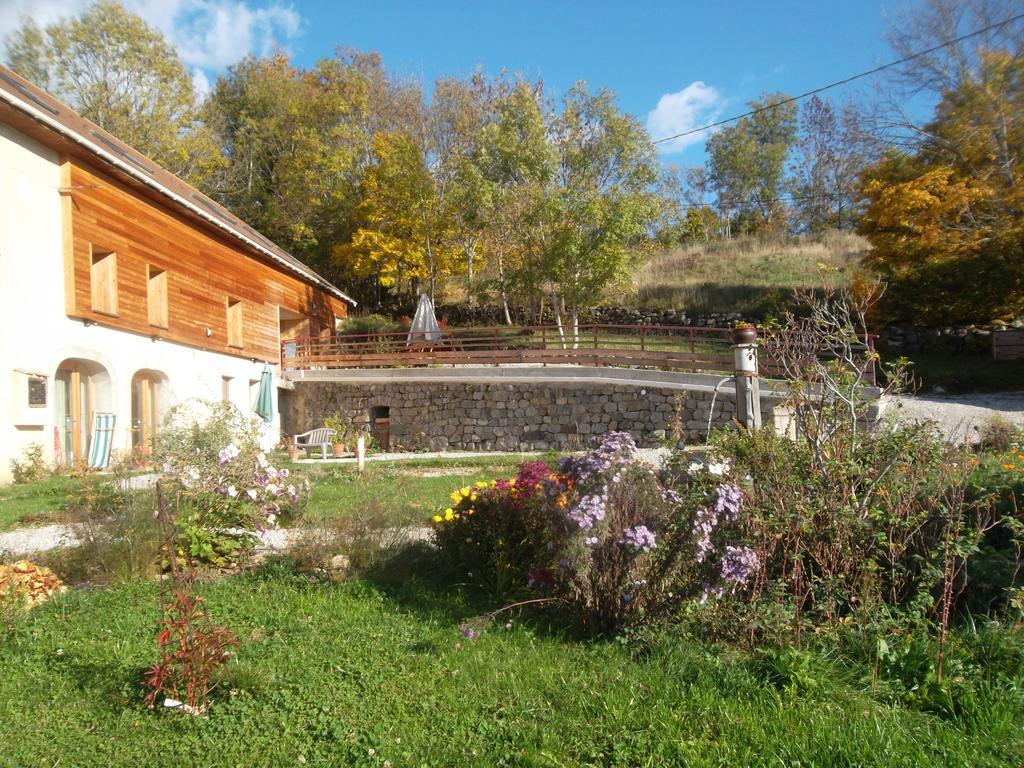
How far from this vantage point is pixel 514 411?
61.7 ft

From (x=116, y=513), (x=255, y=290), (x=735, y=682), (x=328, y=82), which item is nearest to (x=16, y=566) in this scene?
(x=116, y=513)

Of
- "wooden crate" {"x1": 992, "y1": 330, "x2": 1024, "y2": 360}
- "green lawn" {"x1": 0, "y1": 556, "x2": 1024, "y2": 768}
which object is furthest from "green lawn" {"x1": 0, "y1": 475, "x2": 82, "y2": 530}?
"wooden crate" {"x1": 992, "y1": 330, "x2": 1024, "y2": 360}

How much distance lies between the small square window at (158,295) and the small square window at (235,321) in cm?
353

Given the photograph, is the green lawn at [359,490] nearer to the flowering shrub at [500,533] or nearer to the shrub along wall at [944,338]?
the flowering shrub at [500,533]

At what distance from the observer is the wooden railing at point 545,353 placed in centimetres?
1705

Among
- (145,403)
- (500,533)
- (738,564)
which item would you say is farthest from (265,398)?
(738,564)

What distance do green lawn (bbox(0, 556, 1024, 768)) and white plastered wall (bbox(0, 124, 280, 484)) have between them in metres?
9.54

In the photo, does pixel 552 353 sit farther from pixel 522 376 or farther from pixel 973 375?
pixel 973 375

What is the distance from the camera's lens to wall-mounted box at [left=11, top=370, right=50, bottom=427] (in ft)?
38.5

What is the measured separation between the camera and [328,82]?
110 feet

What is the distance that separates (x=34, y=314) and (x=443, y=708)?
41.4 ft

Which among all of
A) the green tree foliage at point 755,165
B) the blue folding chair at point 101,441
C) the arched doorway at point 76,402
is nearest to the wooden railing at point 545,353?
the arched doorway at point 76,402

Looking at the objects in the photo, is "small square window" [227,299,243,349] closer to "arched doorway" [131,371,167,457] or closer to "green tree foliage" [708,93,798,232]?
"arched doorway" [131,371,167,457]

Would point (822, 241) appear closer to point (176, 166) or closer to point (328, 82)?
point (328, 82)
